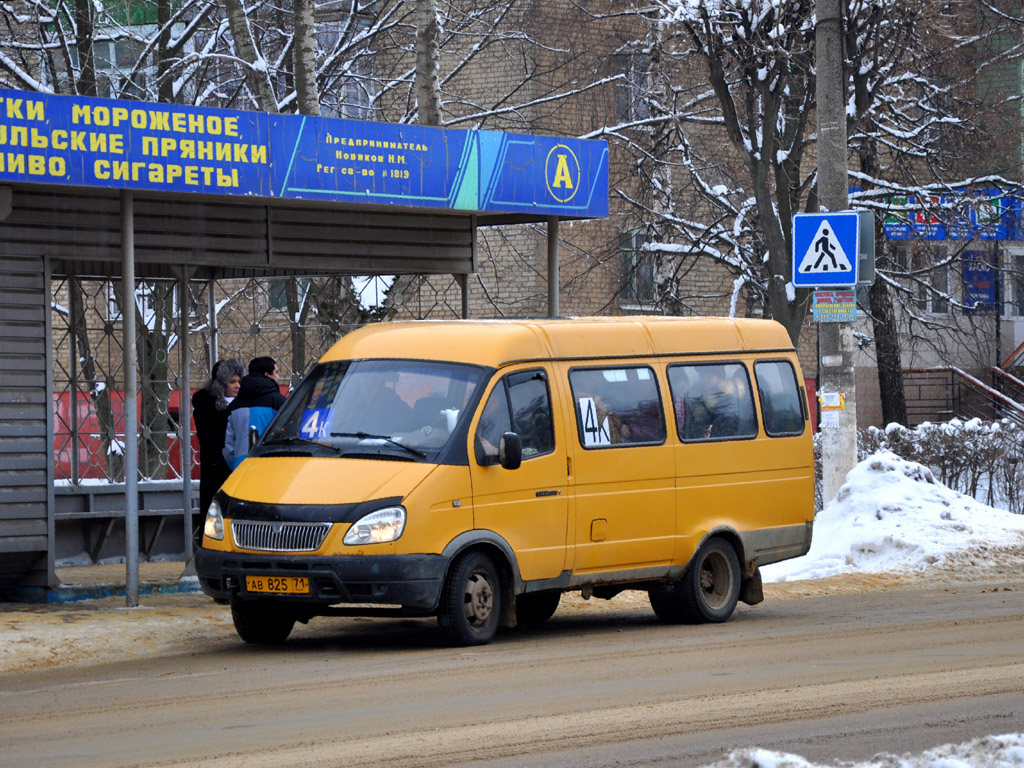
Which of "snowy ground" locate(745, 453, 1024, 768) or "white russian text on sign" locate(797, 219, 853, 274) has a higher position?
"white russian text on sign" locate(797, 219, 853, 274)

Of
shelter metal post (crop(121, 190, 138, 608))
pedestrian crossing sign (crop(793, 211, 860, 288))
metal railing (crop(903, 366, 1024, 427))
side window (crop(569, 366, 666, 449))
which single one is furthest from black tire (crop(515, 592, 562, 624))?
metal railing (crop(903, 366, 1024, 427))

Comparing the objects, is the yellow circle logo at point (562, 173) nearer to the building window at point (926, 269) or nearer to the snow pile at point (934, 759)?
the snow pile at point (934, 759)

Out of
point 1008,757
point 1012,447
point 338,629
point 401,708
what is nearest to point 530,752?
point 401,708

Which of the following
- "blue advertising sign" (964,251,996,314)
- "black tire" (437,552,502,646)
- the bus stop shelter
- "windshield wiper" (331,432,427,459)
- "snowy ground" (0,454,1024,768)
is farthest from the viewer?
"blue advertising sign" (964,251,996,314)

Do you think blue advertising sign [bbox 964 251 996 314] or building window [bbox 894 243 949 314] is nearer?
building window [bbox 894 243 949 314]

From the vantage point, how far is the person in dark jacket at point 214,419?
1323cm

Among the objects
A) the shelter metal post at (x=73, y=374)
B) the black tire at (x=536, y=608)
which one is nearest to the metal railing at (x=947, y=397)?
the shelter metal post at (x=73, y=374)

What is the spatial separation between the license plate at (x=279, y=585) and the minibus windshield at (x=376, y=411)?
3.03ft

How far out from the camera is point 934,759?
263 inches

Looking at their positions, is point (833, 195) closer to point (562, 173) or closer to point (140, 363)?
point (562, 173)

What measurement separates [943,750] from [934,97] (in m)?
19.9

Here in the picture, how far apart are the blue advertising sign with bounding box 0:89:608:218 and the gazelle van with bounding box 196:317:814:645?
6.00 feet

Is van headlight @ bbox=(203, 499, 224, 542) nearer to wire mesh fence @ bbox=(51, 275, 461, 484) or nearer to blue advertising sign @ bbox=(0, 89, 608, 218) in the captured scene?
wire mesh fence @ bbox=(51, 275, 461, 484)

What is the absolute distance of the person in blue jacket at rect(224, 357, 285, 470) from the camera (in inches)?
499
